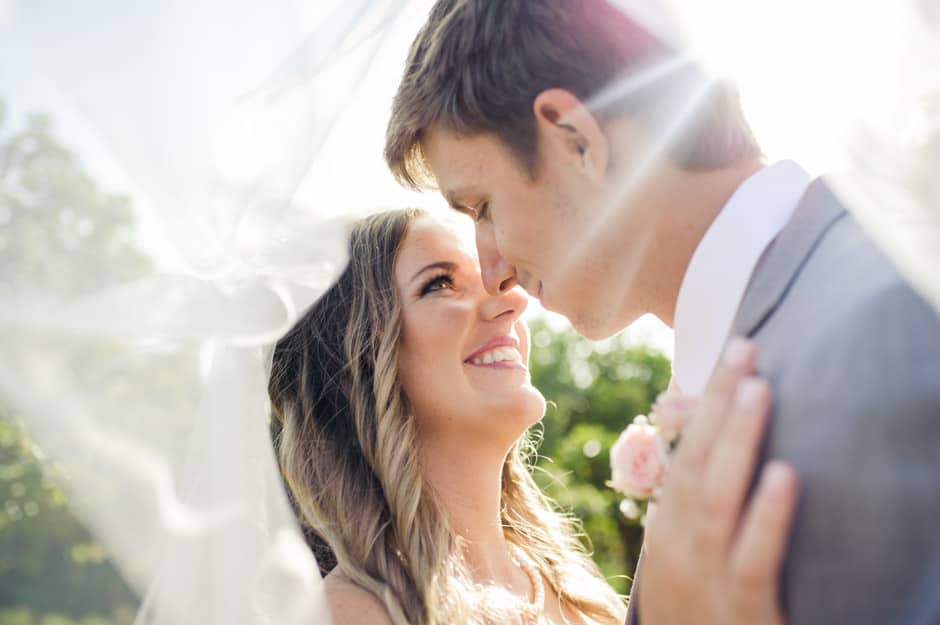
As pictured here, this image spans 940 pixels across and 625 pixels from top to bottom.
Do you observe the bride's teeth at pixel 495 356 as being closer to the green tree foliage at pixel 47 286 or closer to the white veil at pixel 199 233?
the white veil at pixel 199 233

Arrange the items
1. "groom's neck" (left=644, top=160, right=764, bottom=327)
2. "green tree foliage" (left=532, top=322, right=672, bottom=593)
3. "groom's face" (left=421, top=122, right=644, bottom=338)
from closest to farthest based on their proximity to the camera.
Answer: "groom's neck" (left=644, top=160, right=764, bottom=327) < "groom's face" (left=421, top=122, right=644, bottom=338) < "green tree foliage" (left=532, top=322, right=672, bottom=593)

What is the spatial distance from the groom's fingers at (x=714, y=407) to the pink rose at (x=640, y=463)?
17 cm

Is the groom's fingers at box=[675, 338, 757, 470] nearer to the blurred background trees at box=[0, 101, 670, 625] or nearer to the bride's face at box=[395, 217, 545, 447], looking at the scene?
the blurred background trees at box=[0, 101, 670, 625]

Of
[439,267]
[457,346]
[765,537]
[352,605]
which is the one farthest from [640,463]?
[439,267]


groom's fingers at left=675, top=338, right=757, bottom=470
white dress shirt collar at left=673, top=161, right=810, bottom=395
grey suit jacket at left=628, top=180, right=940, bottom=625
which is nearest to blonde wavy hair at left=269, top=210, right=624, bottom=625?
white dress shirt collar at left=673, top=161, right=810, bottom=395

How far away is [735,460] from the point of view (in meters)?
1.79

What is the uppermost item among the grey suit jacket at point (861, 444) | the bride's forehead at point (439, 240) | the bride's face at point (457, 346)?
the grey suit jacket at point (861, 444)

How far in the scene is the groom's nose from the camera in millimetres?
3109

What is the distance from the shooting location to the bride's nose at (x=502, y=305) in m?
3.88

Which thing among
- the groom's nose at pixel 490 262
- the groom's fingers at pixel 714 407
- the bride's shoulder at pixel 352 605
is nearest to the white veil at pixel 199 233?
the groom's fingers at pixel 714 407

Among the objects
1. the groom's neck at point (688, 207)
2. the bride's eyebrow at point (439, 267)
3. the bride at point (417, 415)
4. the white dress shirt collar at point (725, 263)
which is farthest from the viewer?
the bride's eyebrow at point (439, 267)

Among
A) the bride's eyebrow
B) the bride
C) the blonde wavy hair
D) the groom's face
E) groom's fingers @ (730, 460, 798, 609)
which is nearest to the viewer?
groom's fingers @ (730, 460, 798, 609)

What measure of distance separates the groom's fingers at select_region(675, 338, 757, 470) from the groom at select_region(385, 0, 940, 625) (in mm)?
49

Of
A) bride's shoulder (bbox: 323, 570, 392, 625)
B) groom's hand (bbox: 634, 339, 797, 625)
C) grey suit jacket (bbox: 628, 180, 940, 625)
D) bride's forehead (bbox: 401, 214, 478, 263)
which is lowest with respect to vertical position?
bride's shoulder (bbox: 323, 570, 392, 625)
